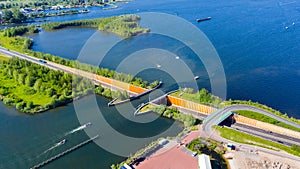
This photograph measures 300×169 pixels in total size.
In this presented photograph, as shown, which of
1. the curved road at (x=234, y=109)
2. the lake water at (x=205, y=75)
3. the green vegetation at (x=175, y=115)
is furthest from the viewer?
the green vegetation at (x=175, y=115)

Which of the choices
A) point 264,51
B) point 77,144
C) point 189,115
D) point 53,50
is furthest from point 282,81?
point 53,50

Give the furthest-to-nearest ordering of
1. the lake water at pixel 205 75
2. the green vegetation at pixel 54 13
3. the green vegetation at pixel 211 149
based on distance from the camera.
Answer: the green vegetation at pixel 54 13, the lake water at pixel 205 75, the green vegetation at pixel 211 149

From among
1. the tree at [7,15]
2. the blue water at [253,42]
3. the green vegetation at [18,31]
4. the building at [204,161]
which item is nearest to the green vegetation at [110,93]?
the blue water at [253,42]

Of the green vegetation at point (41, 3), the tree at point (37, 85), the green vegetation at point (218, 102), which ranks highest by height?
the green vegetation at point (41, 3)

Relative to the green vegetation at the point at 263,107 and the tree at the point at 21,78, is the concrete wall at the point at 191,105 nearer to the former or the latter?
A: the green vegetation at the point at 263,107

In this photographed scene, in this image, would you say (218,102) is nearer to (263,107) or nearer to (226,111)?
(226,111)

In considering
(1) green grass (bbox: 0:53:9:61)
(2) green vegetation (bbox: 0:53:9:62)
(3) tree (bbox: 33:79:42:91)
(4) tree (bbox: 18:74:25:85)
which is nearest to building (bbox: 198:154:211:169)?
(3) tree (bbox: 33:79:42:91)

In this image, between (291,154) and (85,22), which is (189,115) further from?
(85,22)
